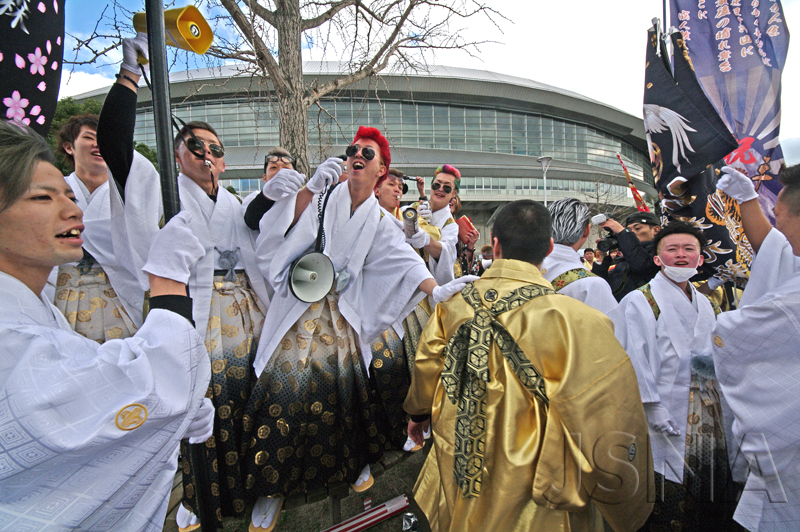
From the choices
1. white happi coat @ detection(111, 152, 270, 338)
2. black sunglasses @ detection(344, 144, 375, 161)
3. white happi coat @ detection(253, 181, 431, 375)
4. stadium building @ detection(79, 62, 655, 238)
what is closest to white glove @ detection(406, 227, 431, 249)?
white happi coat @ detection(253, 181, 431, 375)

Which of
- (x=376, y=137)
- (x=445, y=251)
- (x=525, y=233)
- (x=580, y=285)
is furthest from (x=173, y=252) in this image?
(x=445, y=251)

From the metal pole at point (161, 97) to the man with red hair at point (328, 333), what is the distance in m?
0.94

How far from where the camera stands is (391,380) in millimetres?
2672

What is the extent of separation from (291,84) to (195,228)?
3.17m

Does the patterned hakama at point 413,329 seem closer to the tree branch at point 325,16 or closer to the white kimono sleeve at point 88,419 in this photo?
the white kimono sleeve at point 88,419

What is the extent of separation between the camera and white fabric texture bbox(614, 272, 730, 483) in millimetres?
2219

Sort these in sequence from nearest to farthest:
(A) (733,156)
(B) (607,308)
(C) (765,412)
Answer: (C) (765,412), (B) (607,308), (A) (733,156)

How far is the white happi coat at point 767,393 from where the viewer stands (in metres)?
1.67

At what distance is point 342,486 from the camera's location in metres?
2.42

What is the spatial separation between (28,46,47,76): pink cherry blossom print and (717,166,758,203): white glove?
350 cm

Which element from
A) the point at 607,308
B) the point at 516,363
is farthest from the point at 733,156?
the point at 516,363

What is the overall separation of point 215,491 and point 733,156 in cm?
439

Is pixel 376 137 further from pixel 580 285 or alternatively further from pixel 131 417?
pixel 131 417

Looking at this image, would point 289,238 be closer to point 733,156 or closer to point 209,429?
point 209,429
